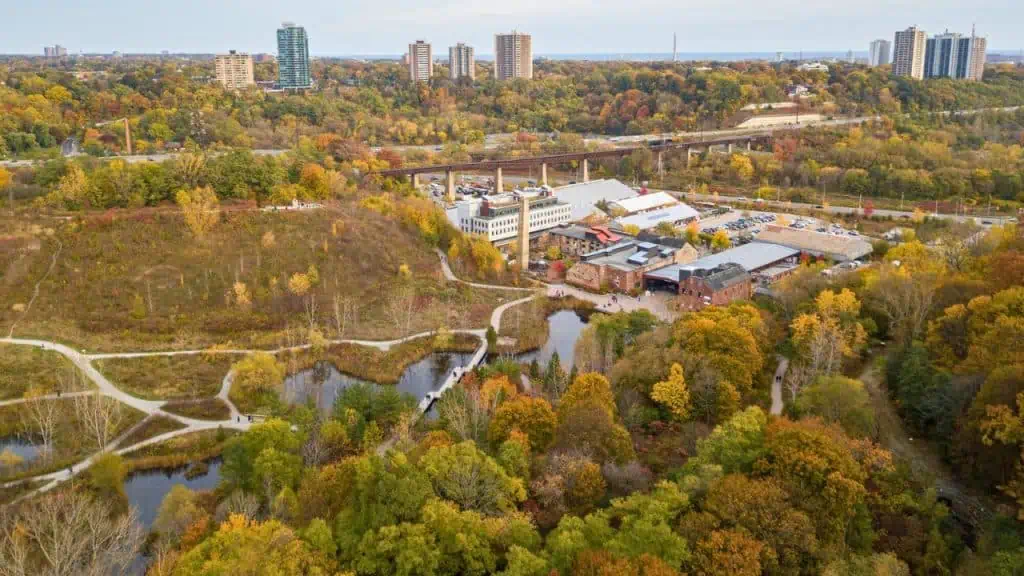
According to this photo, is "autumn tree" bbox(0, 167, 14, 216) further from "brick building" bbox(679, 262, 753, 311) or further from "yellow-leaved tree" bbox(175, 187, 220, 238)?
"brick building" bbox(679, 262, 753, 311)

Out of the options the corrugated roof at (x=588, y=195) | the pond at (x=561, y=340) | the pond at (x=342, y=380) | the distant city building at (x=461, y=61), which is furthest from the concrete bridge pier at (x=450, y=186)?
the distant city building at (x=461, y=61)

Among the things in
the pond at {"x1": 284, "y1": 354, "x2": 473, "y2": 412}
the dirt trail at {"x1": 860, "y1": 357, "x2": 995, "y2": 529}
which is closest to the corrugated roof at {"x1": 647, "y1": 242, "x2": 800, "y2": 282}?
the pond at {"x1": 284, "y1": 354, "x2": 473, "y2": 412}

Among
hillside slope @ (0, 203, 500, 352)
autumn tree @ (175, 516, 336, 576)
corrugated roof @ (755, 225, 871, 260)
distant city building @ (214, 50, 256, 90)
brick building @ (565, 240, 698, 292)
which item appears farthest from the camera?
distant city building @ (214, 50, 256, 90)

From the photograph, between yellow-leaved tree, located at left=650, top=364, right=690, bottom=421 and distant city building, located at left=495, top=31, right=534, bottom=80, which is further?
distant city building, located at left=495, top=31, right=534, bottom=80

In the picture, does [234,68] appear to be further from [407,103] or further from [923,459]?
[923,459]

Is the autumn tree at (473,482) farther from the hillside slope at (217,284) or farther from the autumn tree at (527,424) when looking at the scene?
the hillside slope at (217,284)

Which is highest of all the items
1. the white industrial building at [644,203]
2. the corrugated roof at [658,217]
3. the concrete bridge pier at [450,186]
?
the concrete bridge pier at [450,186]

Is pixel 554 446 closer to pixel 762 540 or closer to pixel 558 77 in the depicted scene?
pixel 762 540
